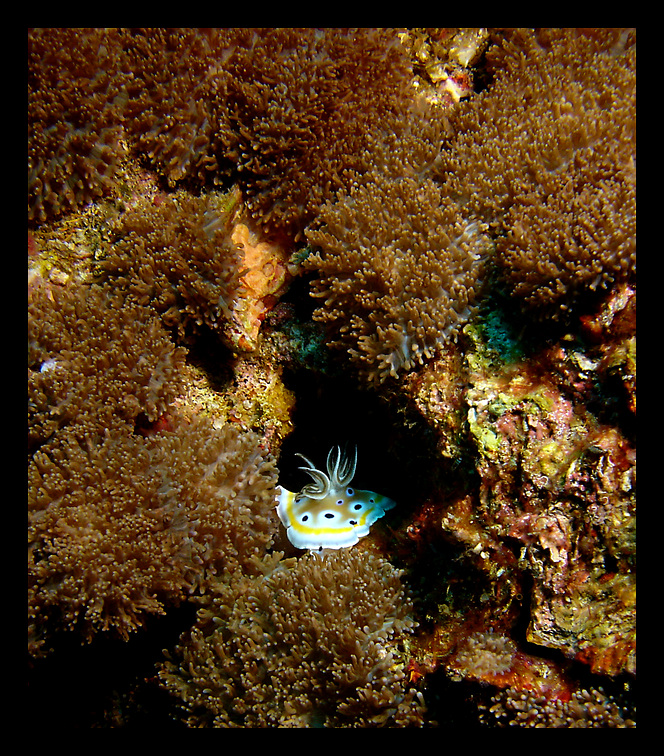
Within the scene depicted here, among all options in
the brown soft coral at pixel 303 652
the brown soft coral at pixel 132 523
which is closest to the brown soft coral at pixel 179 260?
the brown soft coral at pixel 132 523

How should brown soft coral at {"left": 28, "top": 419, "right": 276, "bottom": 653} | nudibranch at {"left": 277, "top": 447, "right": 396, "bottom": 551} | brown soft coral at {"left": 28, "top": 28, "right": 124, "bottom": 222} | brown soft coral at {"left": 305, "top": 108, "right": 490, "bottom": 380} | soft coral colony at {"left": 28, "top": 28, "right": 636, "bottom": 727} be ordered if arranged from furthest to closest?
nudibranch at {"left": 277, "top": 447, "right": 396, "bottom": 551} < brown soft coral at {"left": 28, "top": 28, "right": 124, "bottom": 222} < brown soft coral at {"left": 305, "top": 108, "right": 490, "bottom": 380} < brown soft coral at {"left": 28, "top": 419, "right": 276, "bottom": 653} < soft coral colony at {"left": 28, "top": 28, "right": 636, "bottom": 727}

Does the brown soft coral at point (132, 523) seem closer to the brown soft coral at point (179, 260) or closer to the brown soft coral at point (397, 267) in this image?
the brown soft coral at point (179, 260)

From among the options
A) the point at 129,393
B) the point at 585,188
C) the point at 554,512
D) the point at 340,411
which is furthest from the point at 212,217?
the point at 554,512

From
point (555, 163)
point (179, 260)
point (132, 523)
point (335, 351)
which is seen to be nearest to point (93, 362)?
point (179, 260)

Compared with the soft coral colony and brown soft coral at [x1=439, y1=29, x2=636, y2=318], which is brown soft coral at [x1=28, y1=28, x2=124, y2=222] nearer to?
the soft coral colony

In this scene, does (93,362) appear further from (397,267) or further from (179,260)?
(397,267)

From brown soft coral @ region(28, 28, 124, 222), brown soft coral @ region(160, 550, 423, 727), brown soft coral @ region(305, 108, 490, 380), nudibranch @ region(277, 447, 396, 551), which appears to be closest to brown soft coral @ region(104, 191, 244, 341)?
brown soft coral @ region(28, 28, 124, 222)
